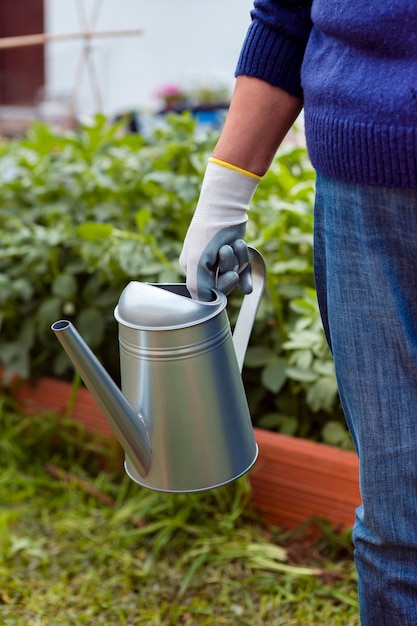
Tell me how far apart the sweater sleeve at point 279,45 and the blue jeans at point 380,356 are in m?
0.18

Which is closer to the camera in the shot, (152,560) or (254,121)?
(254,121)

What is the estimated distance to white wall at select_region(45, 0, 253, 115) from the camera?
10.9m

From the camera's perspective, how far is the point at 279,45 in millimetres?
1091

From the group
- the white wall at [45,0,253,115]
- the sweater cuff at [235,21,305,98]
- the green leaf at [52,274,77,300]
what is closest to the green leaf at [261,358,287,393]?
the green leaf at [52,274,77,300]

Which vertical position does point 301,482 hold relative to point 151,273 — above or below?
below

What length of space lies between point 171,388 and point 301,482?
2.97ft

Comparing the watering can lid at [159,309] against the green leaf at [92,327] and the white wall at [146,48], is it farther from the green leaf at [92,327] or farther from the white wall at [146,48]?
the white wall at [146,48]

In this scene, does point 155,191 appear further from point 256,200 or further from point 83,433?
point 83,433

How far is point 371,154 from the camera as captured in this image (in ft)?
2.95

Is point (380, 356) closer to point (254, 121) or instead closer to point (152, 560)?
point (254, 121)

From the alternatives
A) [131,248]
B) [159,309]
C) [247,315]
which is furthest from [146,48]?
[159,309]

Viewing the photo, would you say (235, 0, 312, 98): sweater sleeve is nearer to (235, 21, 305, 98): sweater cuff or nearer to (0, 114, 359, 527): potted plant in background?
(235, 21, 305, 98): sweater cuff

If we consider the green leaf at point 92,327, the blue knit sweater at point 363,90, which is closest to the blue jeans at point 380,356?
the blue knit sweater at point 363,90

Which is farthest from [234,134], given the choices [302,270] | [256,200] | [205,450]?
[256,200]
